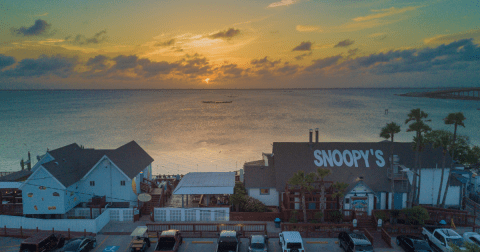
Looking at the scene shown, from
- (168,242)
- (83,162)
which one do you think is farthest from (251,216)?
(83,162)

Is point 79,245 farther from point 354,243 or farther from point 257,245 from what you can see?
point 354,243

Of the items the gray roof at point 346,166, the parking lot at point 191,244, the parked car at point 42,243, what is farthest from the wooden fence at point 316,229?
the parked car at point 42,243

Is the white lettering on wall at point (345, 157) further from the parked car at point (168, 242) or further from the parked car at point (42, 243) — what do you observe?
the parked car at point (42, 243)

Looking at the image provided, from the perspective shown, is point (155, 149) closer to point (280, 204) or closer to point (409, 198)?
point (280, 204)

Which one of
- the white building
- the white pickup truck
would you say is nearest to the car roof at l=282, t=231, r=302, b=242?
the white pickup truck

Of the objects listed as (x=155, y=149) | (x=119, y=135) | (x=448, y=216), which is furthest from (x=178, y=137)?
(x=448, y=216)

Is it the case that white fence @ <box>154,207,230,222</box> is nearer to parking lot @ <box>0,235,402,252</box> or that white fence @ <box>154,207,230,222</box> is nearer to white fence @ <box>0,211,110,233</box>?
parking lot @ <box>0,235,402,252</box>

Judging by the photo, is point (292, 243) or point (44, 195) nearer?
point (292, 243)
